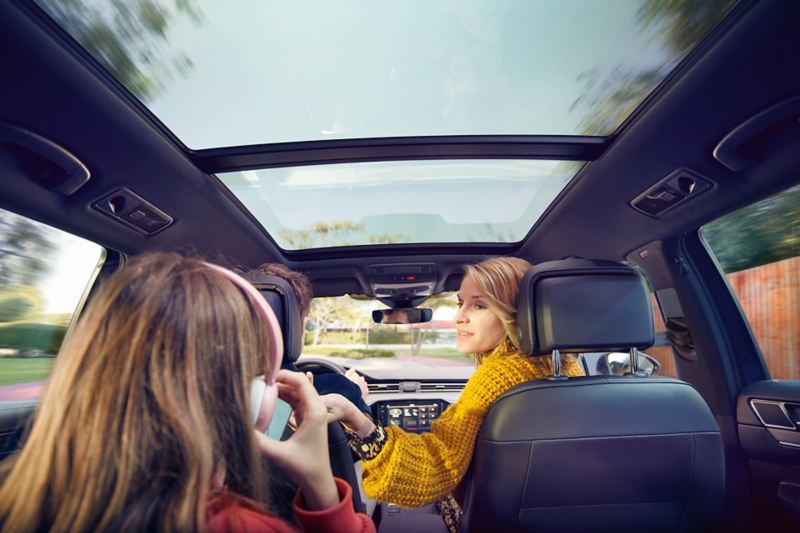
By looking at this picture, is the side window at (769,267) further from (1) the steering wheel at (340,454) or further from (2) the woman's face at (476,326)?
(1) the steering wheel at (340,454)

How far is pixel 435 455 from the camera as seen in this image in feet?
6.54

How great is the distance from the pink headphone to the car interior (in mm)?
588

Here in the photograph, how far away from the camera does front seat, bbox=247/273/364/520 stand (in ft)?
7.37

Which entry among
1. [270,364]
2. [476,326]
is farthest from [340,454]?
[270,364]

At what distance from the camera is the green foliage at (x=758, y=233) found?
2594 mm

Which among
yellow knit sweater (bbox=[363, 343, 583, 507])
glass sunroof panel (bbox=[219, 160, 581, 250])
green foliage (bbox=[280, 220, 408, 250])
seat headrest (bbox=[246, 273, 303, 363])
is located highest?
glass sunroof panel (bbox=[219, 160, 581, 250])

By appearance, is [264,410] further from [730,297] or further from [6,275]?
[730,297]

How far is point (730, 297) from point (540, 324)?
1887mm

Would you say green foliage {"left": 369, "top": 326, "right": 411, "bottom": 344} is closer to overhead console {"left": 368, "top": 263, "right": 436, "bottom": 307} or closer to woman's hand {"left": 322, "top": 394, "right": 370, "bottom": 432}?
overhead console {"left": 368, "top": 263, "right": 436, "bottom": 307}

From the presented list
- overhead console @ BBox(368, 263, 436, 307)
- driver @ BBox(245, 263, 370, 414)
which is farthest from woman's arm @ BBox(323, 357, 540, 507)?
overhead console @ BBox(368, 263, 436, 307)

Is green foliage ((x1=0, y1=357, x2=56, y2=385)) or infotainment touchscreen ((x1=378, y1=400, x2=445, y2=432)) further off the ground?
green foliage ((x1=0, y1=357, x2=56, y2=385))

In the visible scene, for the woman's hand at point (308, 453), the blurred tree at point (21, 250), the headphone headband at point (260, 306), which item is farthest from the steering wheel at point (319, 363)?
the headphone headband at point (260, 306)

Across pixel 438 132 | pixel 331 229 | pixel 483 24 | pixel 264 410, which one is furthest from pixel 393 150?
pixel 264 410

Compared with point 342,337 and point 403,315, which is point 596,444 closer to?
point 403,315
